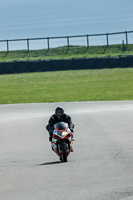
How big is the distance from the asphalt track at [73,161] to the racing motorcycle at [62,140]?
0.60ft

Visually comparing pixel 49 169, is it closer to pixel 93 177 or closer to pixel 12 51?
pixel 93 177

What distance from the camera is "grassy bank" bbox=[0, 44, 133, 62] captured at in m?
59.4

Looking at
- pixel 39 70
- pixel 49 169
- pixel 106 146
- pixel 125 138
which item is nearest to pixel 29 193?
pixel 49 169

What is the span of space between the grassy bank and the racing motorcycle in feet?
153

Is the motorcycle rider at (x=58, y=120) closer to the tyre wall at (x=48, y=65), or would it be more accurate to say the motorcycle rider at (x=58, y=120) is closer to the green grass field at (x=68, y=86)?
the green grass field at (x=68, y=86)

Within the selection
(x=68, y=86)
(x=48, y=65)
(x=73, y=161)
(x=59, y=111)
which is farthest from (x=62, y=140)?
(x=48, y=65)

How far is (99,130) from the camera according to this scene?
1728cm

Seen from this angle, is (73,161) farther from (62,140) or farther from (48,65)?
(48,65)

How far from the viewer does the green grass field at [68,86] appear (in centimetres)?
3197

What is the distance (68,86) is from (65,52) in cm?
2396

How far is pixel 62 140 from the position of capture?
464 inches

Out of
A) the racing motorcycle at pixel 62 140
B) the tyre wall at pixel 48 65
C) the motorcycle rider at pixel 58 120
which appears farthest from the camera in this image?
the tyre wall at pixel 48 65

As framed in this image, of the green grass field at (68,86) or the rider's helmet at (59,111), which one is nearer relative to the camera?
the rider's helmet at (59,111)

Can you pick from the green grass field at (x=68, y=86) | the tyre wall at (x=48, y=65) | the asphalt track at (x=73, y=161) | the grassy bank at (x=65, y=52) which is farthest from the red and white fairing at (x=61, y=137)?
the grassy bank at (x=65, y=52)
